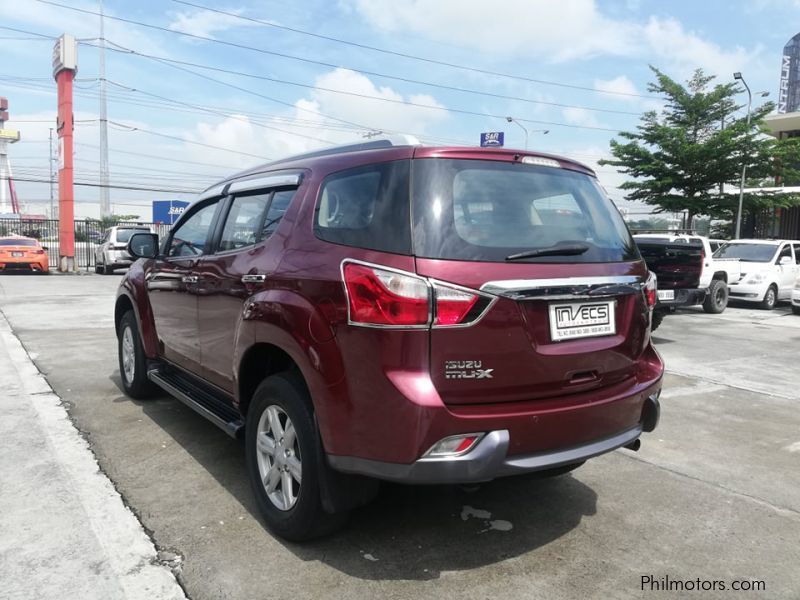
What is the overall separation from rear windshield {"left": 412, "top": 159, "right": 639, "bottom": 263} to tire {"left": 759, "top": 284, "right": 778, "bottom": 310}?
13.7 meters

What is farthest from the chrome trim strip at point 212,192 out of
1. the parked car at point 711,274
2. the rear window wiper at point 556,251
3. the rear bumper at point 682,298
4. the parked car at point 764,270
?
the parked car at point 764,270

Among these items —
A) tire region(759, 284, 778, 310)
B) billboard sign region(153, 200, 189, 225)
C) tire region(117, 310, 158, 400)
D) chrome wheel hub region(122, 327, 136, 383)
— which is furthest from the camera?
billboard sign region(153, 200, 189, 225)

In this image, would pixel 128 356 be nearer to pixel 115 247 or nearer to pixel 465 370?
pixel 465 370

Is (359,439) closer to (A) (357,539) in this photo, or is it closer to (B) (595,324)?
(A) (357,539)

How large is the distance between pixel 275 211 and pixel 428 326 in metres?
1.34

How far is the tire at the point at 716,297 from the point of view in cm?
1329

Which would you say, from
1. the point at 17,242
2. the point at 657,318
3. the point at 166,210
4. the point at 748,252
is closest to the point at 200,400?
the point at 657,318

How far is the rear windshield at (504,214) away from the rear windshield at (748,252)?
560 inches

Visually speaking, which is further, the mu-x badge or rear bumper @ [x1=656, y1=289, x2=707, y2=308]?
rear bumper @ [x1=656, y1=289, x2=707, y2=308]

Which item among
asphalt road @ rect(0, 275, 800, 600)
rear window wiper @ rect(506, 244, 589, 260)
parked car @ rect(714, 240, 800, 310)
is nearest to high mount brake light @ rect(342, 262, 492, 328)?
rear window wiper @ rect(506, 244, 589, 260)

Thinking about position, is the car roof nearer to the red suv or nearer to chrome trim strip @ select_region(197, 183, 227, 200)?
the red suv

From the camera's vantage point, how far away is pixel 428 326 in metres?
2.44

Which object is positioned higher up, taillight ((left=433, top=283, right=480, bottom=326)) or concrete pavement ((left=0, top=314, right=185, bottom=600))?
taillight ((left=433, top=283, right=480, bottom=326))

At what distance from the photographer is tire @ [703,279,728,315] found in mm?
13292
